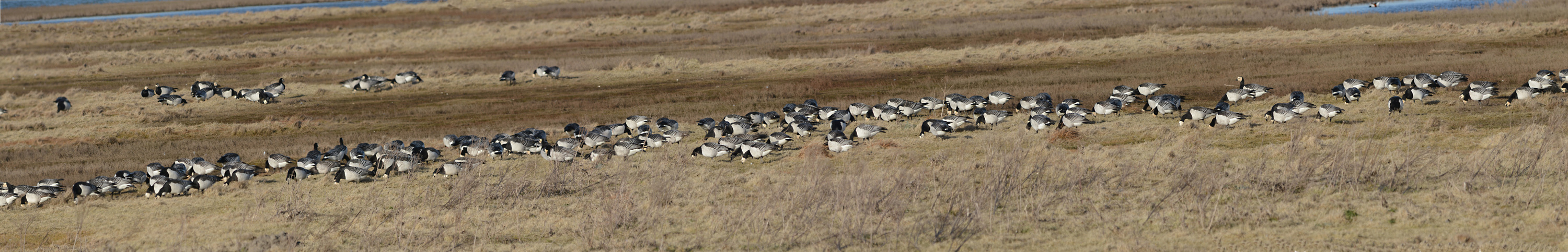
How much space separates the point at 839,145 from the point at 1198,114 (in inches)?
281

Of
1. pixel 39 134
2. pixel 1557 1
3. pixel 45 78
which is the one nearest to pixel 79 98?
pixel 39 134

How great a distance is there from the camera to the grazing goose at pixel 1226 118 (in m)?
19.5

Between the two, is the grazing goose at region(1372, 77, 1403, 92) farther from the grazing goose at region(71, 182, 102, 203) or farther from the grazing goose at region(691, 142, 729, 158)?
the grazing goose at region(71, 182, 102, 203)

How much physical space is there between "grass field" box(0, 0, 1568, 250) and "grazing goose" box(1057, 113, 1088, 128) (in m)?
0.44

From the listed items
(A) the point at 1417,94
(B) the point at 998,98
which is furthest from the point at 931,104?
(A) the point at 1417,94

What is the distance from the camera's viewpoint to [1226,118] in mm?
19578

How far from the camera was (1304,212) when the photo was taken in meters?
12.3

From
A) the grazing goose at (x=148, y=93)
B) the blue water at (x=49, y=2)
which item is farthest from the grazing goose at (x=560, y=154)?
the blue water at (x=49, y=2)

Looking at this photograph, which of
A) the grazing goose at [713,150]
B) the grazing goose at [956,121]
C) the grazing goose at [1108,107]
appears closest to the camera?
the grazing goose at [713,150]

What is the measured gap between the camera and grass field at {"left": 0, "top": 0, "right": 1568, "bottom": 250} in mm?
12312

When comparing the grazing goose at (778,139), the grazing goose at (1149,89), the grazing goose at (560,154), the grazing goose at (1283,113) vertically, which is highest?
the grazing goose at (560,154)

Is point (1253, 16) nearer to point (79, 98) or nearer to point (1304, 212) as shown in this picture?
point (1304, 212)

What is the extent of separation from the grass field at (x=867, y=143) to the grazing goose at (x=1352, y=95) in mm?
1167

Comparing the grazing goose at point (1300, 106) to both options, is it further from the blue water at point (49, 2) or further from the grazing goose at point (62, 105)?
the blue water at point (49, 2)
